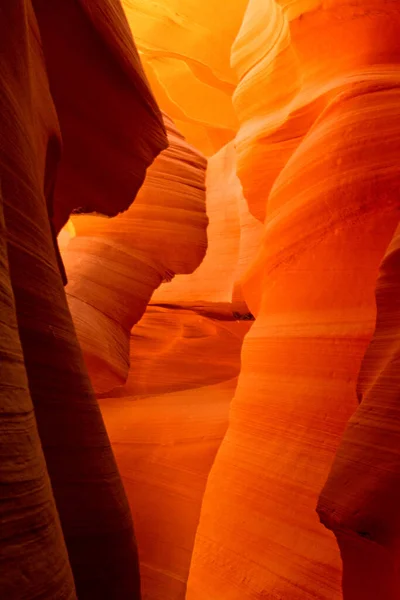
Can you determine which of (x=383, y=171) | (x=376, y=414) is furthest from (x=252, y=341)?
(x=376, y=414)

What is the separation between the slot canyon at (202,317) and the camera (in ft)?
4.31

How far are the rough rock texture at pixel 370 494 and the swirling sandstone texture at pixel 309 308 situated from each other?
754 mm

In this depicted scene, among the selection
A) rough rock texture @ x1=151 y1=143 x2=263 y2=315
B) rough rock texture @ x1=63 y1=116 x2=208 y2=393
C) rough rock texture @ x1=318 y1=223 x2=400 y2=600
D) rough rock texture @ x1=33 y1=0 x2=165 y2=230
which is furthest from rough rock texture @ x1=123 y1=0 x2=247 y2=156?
rough rock texture @ x1=318 y1=223 x2=400 y2=600

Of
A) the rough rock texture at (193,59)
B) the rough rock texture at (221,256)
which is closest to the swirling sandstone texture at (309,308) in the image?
the rough rock texture at (221,256)

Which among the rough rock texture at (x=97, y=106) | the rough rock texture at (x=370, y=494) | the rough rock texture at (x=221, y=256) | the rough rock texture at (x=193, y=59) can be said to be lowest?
the rough rock texture at (x=370, y=494)

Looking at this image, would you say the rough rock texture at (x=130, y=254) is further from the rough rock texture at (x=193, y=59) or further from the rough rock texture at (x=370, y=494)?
the rough rock texture at (x=370, y=494)

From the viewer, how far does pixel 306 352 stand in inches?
116

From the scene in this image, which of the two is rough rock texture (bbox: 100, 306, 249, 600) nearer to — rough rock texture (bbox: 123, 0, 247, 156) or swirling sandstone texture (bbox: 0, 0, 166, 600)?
swirling sandstone texture (bbox: 0, 0, 166, 600)

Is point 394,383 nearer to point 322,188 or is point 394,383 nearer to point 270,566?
point 270,566

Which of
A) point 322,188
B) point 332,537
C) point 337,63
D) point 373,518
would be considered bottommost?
point 332,537

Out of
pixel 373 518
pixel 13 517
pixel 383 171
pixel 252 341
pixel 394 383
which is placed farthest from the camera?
pixel 252 341

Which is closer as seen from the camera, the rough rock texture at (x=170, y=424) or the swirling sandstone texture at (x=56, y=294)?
the swirling sandstone texture at (x=56, y=294)

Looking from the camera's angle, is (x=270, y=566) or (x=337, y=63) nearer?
(x=270, y=566)

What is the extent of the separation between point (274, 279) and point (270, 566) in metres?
1.52
